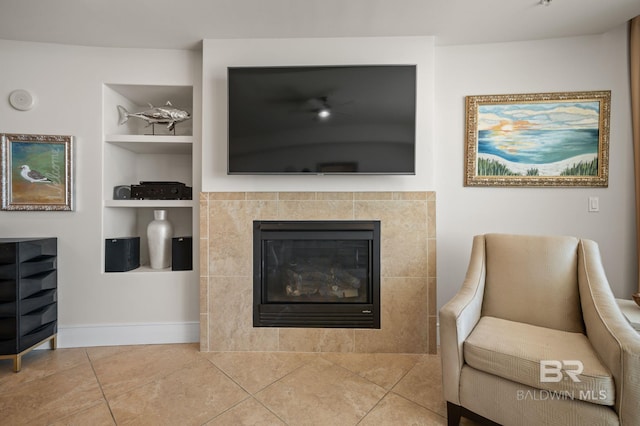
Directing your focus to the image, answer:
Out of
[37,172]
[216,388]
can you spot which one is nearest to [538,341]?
[216,388]

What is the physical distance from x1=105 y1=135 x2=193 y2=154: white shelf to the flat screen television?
54cm

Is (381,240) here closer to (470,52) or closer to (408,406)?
(408,406)

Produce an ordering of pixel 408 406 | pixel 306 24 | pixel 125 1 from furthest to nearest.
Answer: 1. pixel 306 24
2. pixel 125 1
3. pixel 408 406

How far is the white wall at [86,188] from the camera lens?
1.96 meters

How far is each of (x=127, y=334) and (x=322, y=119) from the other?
2.24 m

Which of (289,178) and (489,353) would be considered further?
(289,178)

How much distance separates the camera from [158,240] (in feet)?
6.95

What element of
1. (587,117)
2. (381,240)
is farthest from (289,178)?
(587,117)

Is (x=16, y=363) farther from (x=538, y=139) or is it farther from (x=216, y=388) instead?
(x=538, y=139)

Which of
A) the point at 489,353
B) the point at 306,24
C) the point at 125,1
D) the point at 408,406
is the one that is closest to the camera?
the point at 489,353

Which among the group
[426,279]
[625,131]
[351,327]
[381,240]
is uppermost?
[625,131]

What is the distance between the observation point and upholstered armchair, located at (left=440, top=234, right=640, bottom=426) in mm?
994

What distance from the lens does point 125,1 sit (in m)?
1.58

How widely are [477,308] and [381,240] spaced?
717 millimetres
